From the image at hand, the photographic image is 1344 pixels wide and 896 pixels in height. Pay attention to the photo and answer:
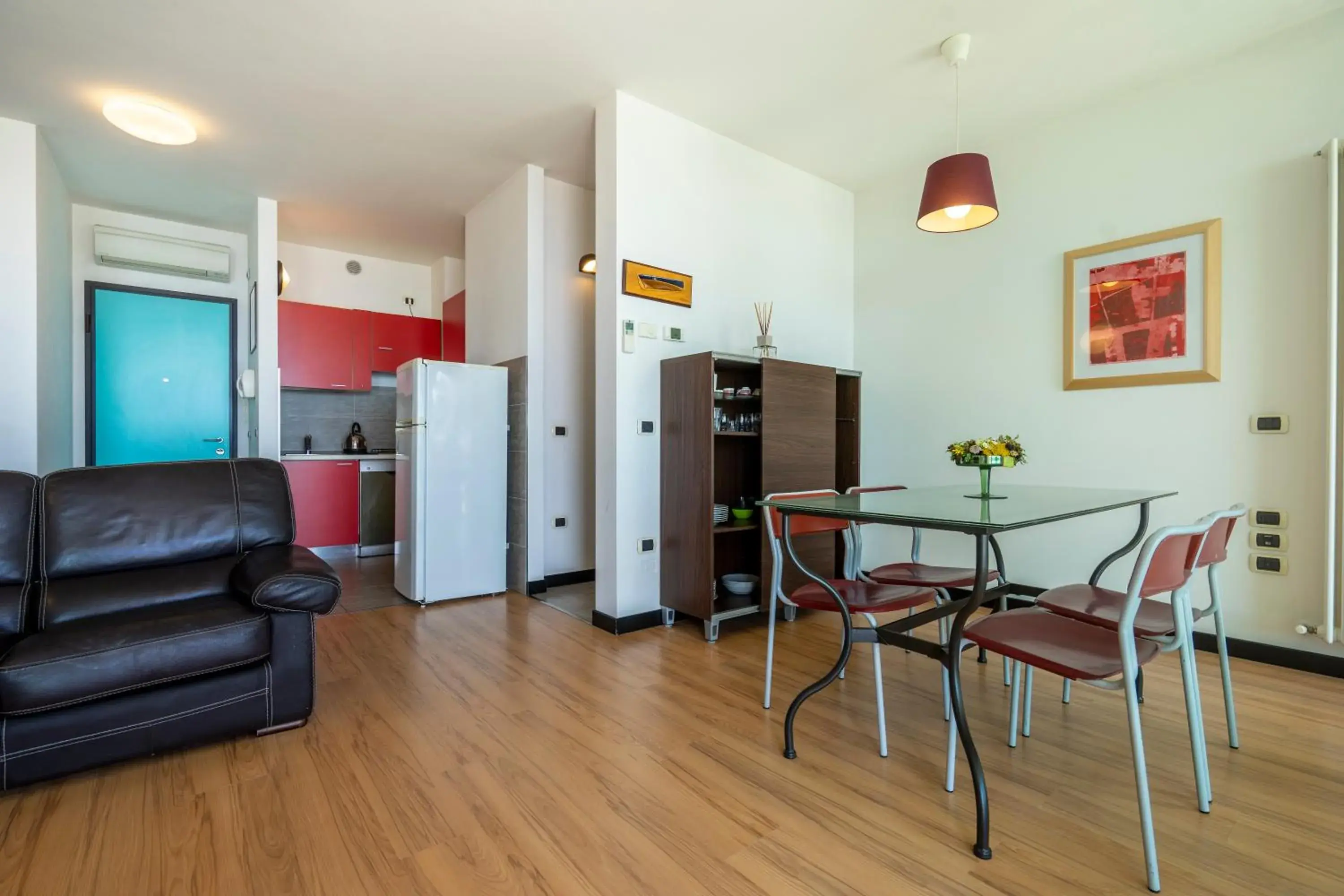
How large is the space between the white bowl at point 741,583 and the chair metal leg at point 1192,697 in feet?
6.48

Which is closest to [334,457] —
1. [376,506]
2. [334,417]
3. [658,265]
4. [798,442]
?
[376,506]

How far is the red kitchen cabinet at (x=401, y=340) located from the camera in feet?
18.5

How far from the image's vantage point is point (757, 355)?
3.82m

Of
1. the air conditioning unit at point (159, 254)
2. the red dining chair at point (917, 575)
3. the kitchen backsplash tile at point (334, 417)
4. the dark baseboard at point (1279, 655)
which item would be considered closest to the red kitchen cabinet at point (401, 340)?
the kitchen backsplash tile at point (334, 417)

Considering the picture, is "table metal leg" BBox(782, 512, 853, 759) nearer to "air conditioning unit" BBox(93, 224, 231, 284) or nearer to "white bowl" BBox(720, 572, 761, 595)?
"white bowl" BBox(720, 572, 761, 595)

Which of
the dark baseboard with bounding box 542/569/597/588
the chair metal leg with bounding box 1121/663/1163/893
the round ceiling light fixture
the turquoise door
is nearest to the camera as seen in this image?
the chair metal leg with bounding box 1121/663/1163/893

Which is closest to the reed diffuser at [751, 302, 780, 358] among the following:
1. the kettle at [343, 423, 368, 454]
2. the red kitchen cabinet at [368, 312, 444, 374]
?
the red kitchen cabinet at [368, 312, 444, 374]

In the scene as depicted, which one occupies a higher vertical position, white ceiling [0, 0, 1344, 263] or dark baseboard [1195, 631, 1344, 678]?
white ceiling [0, 0, 1344, 263]

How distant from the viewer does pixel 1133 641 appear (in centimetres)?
144

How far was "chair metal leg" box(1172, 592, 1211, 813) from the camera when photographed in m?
1.55

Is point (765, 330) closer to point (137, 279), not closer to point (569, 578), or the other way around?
Answer: point (569, 578)

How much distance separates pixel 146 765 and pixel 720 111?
3.84 m

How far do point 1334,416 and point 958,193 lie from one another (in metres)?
1.86

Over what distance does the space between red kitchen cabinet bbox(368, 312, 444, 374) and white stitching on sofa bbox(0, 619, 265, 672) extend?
159 inches
